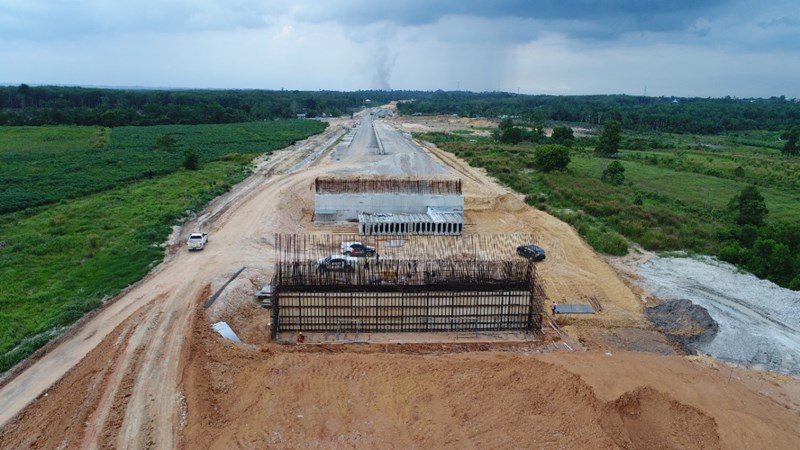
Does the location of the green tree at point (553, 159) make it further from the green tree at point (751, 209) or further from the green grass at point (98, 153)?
the green grass at point (98, 153)

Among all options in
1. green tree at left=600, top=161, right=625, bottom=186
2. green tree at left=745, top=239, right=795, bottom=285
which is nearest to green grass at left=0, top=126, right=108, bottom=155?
green tree at left=600, top=161, right=625, bottom=186

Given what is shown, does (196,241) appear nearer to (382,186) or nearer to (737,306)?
(382,186)

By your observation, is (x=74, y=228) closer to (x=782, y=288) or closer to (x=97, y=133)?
(x=782, y=288)

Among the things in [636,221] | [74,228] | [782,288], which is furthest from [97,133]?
[782,288]

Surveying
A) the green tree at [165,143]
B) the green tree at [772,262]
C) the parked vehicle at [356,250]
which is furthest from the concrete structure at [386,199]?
the green tree at [165,143]

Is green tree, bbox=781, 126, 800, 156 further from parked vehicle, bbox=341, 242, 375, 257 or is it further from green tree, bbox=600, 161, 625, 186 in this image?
parked vehicle, bbox=341, 242, 375, 257
